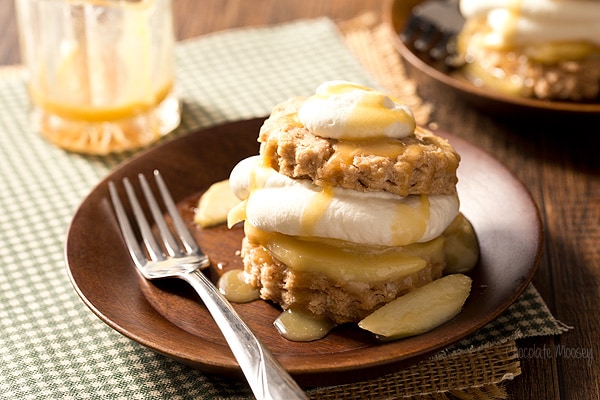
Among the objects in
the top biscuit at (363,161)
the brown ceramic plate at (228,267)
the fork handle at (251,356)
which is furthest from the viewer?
the top biscuit at (363,161)

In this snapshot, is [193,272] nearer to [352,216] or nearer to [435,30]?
[352,216]

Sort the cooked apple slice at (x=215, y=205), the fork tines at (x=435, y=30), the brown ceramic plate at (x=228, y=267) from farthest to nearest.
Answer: the fork tines at (x=435, y=30), the cooked apple slice at (x=215, y=205), the brown ceramic plate at (x=228, y=267)

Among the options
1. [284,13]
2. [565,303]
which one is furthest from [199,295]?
[284,13]

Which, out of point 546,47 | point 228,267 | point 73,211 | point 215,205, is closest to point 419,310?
point 228,267

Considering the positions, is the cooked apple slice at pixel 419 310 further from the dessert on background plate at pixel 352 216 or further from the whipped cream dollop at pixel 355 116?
the whipped cream dollop at pixel 355 116

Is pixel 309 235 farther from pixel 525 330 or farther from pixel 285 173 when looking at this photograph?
pixel 525 330

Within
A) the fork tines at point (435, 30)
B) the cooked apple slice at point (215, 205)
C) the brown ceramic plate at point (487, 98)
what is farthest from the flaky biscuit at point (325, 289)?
the fork tines at point (435, 30)

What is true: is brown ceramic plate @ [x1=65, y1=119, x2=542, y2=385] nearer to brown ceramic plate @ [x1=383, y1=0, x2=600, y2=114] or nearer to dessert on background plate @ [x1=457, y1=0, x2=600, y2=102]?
brown ceramic plate @ [x1=383, y1=0, x2=600, y2=114]

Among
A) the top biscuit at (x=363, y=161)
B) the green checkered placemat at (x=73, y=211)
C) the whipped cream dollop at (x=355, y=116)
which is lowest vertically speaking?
the green checkered placemat at (x=73, y=211)
